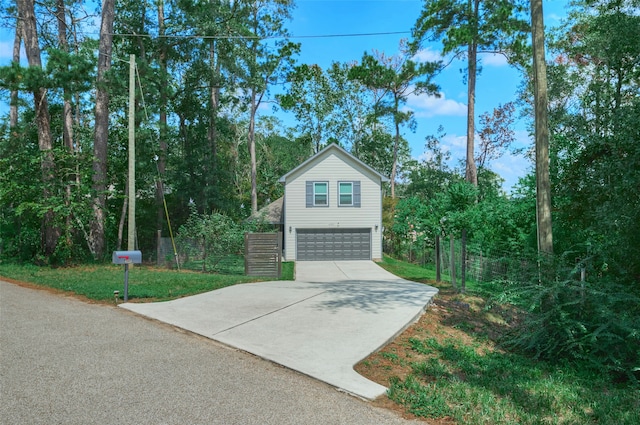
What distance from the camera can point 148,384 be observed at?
15.7 feet

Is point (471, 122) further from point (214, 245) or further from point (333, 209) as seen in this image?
point (214, 245)

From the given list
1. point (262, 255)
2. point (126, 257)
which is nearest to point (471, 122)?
point (262, 255)

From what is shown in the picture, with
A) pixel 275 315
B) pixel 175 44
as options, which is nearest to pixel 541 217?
pixel 275 315

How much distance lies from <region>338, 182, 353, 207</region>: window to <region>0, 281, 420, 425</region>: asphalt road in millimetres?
19610

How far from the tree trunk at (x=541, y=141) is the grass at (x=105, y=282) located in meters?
7.45

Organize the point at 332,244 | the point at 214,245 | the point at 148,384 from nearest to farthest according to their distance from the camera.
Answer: the point at 148,384 → the point at 214,245 → the point at 332,244

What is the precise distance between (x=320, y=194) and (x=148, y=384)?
71.5ft

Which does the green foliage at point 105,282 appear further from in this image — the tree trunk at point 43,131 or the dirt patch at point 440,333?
the dirt patch at point 440,333

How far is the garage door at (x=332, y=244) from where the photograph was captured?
86.2 feet

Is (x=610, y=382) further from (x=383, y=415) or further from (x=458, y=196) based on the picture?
(x=458, y=196)

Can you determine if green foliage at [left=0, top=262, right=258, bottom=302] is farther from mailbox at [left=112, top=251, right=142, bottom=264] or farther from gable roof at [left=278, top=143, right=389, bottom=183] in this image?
gable roof at [left=278, top=143, right=389, bottom=183]

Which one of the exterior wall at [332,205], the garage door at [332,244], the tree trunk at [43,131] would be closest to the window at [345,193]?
the exterior wall at [332,205]

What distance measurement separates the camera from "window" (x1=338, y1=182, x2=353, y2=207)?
26.3m

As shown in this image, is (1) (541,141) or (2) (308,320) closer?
(1) (541,141)
